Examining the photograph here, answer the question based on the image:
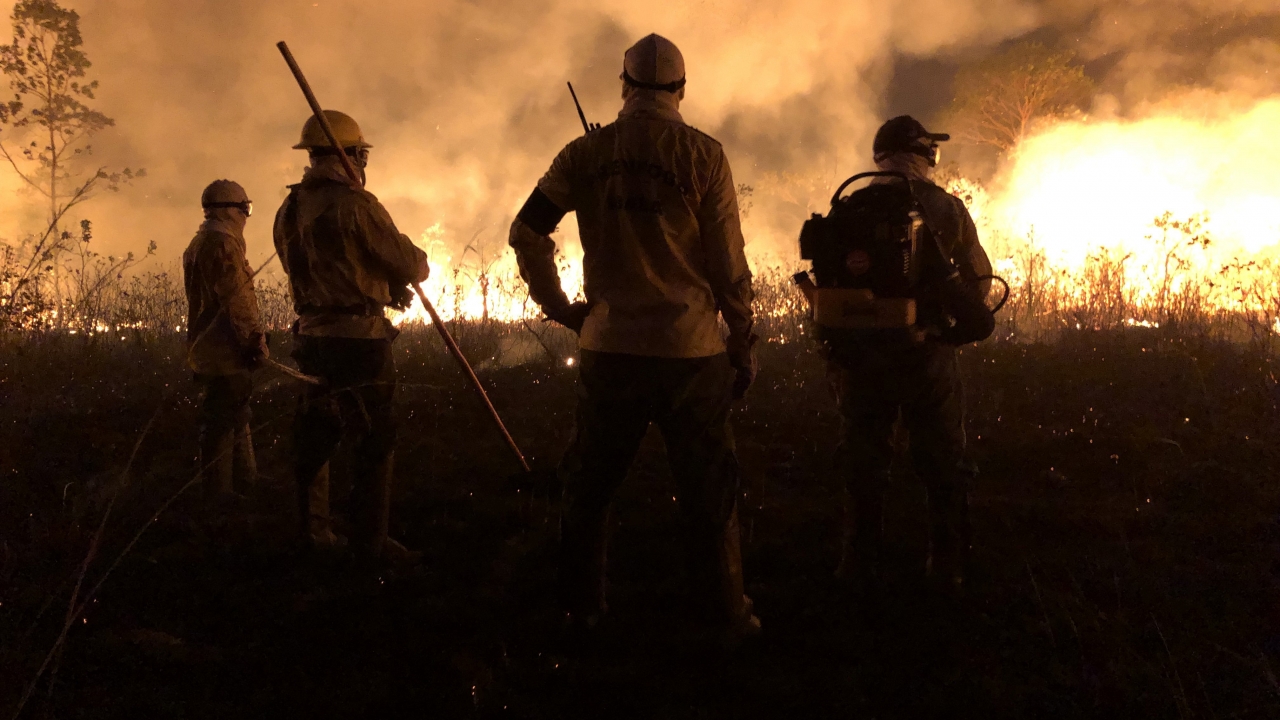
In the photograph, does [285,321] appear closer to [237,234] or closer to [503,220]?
[237,234]

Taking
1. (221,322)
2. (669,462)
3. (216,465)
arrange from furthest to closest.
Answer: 1. (216,465)
2. (221,322)
3. (669,462)

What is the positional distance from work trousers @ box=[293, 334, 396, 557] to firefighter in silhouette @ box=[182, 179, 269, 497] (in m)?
0.88

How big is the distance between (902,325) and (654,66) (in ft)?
5.40

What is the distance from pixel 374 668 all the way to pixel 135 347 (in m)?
8.25

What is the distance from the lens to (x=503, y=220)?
145 feet

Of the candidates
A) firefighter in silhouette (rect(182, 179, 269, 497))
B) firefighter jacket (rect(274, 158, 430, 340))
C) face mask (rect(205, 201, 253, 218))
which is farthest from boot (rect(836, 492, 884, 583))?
face mask (rect(205, 201, 253, 218))

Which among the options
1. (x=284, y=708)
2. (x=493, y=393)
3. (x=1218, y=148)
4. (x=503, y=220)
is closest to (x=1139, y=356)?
(x=493, y=393)

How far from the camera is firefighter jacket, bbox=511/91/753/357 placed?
2580 millimetres

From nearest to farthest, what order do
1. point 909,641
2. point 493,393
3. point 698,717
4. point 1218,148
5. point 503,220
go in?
point 698,717 → point 909,641 → point 493,393 → point 1218,148 → point 503,220

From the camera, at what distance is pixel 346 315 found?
3555 millimetres

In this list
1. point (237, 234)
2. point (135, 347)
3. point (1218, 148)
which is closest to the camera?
point (237, 234)

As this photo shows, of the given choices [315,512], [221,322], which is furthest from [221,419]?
[315,512]

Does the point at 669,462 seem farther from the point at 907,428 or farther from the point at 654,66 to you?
the point at 654,66

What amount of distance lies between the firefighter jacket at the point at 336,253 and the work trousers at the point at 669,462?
1.51 metres
